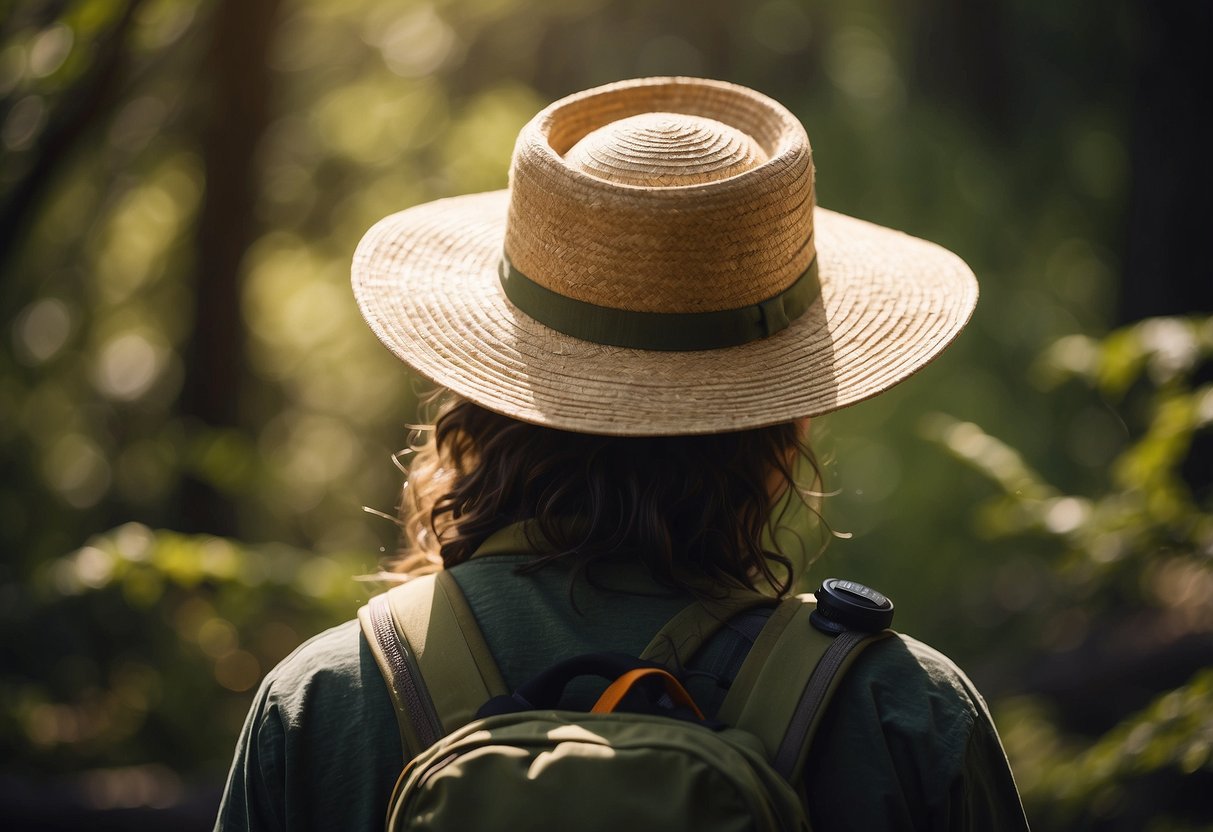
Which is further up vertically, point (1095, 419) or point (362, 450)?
point (1095, 419)

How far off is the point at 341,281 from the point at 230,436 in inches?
89.1

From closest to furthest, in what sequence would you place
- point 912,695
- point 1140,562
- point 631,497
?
1. point 912,695
2. point 631,497
3. point 1140,562

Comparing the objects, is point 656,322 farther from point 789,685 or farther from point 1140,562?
point 1140,562

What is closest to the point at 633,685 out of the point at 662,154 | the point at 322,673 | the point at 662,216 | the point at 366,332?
the point at 322,673

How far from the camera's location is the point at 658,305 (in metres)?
1.60

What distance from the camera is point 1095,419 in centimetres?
618

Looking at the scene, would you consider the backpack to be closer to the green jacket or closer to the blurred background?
the green jacket

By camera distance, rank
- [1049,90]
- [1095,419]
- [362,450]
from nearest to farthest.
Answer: [1095,419] → [1049,90] → [362,450]

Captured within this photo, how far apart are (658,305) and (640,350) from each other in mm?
73

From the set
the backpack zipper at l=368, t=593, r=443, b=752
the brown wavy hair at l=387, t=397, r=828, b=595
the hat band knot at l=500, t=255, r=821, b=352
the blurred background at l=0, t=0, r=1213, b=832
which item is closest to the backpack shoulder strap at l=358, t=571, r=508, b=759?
the backpack zipper at l=368, t=593, r=443, b=752

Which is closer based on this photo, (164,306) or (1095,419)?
(1095,419)

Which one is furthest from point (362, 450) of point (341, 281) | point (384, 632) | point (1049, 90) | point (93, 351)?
point (384, 632)

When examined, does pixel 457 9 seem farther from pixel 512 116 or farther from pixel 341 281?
pixel 341 281

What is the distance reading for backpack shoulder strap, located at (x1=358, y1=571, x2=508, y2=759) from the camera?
134 centimetres
